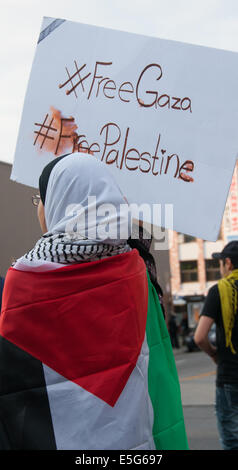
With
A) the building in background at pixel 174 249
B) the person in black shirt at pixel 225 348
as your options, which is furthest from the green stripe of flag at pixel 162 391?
the building in background at pixel 174 249

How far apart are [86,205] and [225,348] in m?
2.22

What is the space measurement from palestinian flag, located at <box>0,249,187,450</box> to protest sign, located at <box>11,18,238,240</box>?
2.38 feet

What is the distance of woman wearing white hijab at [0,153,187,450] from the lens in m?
1.54

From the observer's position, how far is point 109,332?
1576 mm

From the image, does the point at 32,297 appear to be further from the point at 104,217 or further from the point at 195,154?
the point at 195,154

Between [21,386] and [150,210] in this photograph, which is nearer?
[21,386]

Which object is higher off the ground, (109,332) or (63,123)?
(63,123)

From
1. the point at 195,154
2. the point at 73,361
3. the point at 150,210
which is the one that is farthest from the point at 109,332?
the point at 195,154

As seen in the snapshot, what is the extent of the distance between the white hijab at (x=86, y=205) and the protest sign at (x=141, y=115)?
2.23ft

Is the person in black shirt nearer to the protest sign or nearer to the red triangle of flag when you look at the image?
the protest sign

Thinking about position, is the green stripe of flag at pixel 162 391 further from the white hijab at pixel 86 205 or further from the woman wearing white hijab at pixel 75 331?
the white hijab at pixel 86 205

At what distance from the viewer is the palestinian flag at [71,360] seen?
1.53 meters

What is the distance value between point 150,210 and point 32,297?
0.87m
